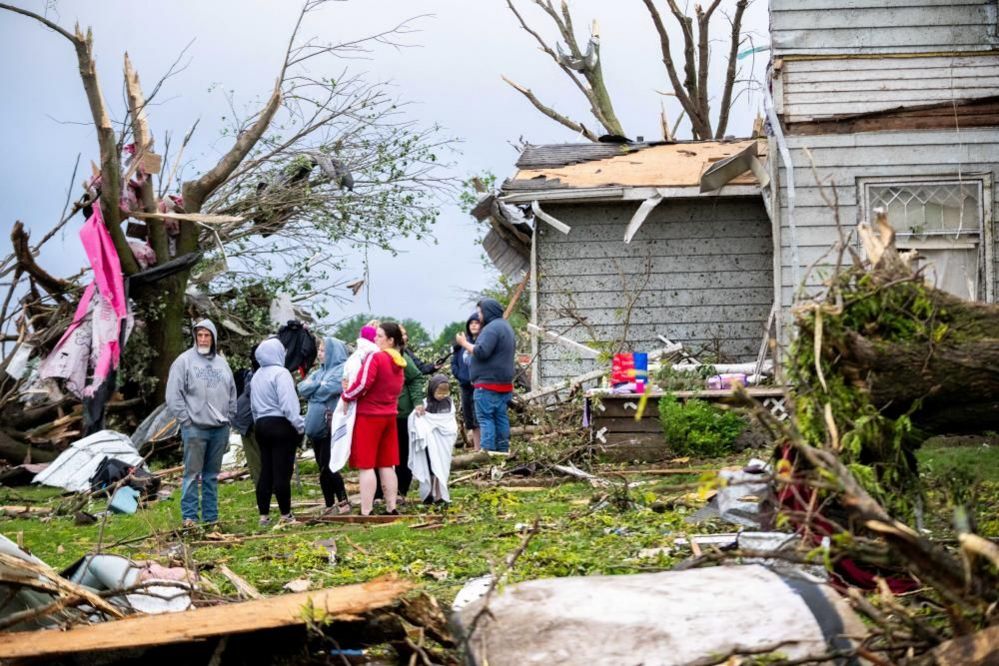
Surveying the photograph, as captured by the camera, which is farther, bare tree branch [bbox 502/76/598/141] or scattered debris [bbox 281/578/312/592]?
bare tree branch [bbox 502/76/598/141]

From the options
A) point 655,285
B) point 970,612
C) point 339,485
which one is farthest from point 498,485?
point 970,612

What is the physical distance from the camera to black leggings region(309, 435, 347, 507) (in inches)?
475

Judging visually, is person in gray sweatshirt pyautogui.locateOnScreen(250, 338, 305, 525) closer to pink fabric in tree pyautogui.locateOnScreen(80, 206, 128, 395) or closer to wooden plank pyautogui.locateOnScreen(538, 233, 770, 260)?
pink fabric in tree pyautogui.locateOnScreen(80, 206, 128, 395)

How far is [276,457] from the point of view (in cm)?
1138

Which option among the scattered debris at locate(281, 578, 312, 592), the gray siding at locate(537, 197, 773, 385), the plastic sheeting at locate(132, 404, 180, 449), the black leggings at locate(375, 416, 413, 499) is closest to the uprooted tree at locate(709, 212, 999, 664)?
the scattered debris at locate(281, 578, 312, 592)

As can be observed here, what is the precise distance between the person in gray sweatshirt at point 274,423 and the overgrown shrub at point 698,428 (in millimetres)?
4880

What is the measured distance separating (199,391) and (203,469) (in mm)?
775

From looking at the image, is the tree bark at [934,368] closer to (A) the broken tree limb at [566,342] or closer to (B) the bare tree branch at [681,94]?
(A) the broken tree limb at [566,342]

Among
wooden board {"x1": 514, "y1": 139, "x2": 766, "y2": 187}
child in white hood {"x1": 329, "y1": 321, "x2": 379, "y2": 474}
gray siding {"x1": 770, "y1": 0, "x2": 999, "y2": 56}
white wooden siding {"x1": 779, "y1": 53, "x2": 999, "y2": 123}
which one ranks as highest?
gray siding {"x1": 770, "y1": 0, "x2": 999, "y2": 56}

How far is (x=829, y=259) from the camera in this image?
52.6 feet

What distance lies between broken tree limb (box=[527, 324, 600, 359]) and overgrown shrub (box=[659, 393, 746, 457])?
3.55 m

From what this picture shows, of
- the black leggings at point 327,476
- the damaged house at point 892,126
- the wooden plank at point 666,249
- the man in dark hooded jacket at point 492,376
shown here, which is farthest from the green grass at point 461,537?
the wooden plank at point 666,249

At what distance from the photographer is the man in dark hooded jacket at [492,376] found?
14.9 meters

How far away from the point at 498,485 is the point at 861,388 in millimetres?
7170
